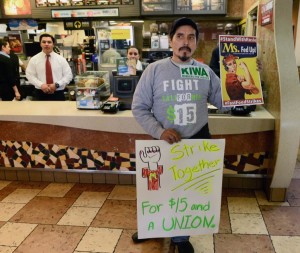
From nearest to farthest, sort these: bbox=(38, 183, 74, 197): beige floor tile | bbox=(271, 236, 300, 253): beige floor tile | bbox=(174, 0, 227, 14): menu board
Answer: bbox=(271, 236, 300, 253): beige floor tile
bbox=(38, 183, 74, 197): beige floor tile
bbox=(174, 0, 227, 14): menu board

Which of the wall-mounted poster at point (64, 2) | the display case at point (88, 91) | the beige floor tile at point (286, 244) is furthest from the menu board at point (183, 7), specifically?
the beige floor tile at point (286, 244)

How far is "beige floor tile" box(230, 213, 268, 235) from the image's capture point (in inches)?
101

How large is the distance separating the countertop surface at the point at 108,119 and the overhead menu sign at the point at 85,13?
3364mm

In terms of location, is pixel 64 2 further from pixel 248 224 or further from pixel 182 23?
pixel 248 224

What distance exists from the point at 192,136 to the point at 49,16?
543cm

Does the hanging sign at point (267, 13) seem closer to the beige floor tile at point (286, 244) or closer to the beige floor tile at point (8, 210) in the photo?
the beige floor tile at point (286, 244)

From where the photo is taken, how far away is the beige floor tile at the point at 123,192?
125 inches

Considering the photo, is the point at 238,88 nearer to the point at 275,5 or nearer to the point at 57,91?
the point at 275,5

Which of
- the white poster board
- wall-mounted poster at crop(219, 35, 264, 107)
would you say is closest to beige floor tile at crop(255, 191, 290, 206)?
the white poster board

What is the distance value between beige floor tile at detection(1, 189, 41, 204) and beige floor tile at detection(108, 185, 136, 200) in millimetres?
849

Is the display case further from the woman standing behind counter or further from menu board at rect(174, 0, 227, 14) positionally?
menu board at rect(174, 0, 227, 14)

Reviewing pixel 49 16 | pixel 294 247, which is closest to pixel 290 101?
pixel 294 247

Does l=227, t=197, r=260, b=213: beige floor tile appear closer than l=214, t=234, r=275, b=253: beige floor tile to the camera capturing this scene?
No

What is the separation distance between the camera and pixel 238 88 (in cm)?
204
